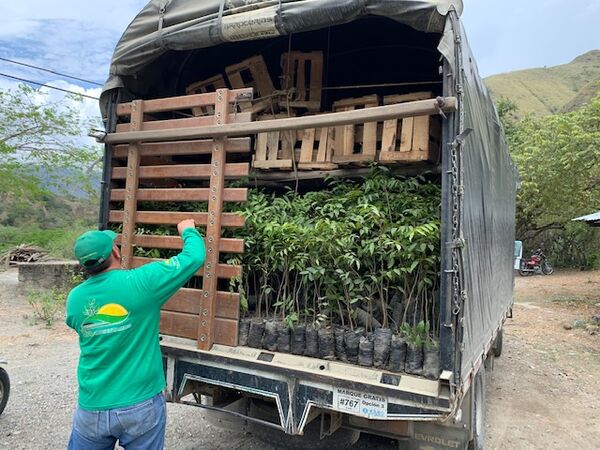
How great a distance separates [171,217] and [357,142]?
1.72m

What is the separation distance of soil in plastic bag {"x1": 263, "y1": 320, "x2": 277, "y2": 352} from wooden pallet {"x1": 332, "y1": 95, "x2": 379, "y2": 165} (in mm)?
1520

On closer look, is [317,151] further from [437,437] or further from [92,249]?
[437,437]

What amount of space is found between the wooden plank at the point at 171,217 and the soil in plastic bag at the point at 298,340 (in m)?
0.81

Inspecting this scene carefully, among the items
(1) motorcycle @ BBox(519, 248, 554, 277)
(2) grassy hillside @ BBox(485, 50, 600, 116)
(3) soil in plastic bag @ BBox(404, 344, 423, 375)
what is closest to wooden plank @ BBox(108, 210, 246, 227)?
(3) soil in plastic bag @ BBox(404, 344, 423, 375)

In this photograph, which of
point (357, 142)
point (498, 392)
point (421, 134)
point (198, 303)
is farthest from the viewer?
point (498, 392)

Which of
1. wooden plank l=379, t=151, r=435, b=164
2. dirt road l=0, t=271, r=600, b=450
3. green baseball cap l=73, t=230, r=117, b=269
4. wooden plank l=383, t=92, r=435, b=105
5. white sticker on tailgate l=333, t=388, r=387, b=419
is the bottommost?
dirt road l=0, t=271, r=600, b=450

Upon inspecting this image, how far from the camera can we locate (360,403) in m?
2.78

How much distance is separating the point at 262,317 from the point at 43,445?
2301 millimetres

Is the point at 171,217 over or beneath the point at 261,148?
beneath

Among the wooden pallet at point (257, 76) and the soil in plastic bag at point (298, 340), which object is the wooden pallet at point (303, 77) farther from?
the soil in plastic bag at point (298, 340)

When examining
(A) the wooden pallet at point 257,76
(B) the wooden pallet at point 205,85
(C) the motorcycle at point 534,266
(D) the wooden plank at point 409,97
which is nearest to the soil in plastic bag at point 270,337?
(D) the wooden plank at point 409,97

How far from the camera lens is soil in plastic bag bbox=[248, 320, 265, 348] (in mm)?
3283

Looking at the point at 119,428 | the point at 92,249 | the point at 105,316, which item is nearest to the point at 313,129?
the point at 92,249

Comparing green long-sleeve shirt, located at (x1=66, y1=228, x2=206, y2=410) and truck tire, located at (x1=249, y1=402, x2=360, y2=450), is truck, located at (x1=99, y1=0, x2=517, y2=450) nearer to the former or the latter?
truck tire, located at (x1=249, y1=402, x2=360, y2=450)
